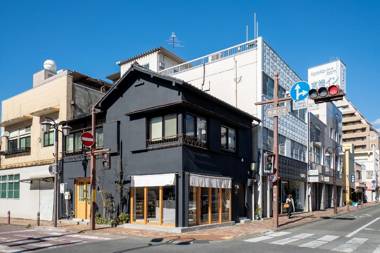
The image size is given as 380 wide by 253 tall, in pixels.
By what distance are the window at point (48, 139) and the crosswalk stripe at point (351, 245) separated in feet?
65.1

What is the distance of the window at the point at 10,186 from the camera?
29.7 meters

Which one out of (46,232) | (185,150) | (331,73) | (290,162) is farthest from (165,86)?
(331,73)

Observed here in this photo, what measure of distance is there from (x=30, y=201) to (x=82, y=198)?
6.41 meters

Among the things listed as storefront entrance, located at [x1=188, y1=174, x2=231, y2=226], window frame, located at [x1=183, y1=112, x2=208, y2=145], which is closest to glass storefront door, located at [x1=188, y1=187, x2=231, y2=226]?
storefront entrance, located at [x1=188, y1=174, x2=231, y2=226]

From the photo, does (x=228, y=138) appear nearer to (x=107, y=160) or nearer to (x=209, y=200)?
(x=209, y=200)

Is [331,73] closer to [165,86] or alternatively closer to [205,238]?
[165,86]

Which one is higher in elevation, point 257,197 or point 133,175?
point 133,175

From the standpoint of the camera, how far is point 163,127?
19.9m

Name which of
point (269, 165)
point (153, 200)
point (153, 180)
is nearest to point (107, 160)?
point (153, 180)

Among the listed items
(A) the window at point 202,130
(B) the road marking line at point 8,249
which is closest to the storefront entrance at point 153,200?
(A) the window at point 202,130

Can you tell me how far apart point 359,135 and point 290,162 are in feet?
267

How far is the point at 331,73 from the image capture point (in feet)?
163

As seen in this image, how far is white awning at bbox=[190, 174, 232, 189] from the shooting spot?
19.0 metres

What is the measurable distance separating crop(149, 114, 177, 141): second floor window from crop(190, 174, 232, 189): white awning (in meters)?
2.39
